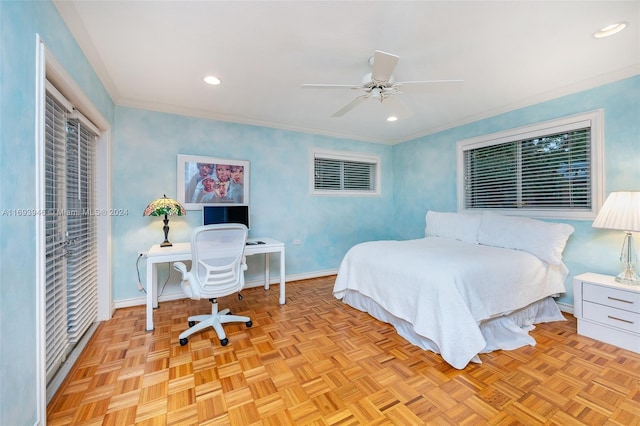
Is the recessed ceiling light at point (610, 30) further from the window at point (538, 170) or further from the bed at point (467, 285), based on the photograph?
the bed at point (467, 285)

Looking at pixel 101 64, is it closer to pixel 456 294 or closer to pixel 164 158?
pixel 164 158

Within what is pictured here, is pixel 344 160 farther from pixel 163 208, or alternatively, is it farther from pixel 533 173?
pixel 163 208

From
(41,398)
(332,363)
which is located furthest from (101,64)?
(332,363)

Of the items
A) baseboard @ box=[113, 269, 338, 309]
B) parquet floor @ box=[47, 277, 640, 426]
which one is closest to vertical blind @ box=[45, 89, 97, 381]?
parquet floor @ box=[47, 277, 640, 426]

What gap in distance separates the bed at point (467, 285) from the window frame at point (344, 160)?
1.54m

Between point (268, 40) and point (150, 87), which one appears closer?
point (268, 40)

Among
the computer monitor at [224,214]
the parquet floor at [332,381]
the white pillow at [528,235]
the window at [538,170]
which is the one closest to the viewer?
the parquet floor at [332,381]

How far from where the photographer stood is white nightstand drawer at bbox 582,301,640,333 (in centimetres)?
212

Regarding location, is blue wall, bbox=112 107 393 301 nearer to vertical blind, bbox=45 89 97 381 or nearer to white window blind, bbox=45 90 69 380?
vertical blind, bbox=45 89 97 381

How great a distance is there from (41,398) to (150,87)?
8.62ft

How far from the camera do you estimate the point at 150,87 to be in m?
2.74

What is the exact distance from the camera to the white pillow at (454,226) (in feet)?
11.0

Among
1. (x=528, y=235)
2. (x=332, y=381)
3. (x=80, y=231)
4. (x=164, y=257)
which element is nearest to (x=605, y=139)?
(x=528, y=235)

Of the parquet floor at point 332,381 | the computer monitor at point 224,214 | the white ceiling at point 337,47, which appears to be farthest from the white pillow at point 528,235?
the computer monitor at point 224,214
